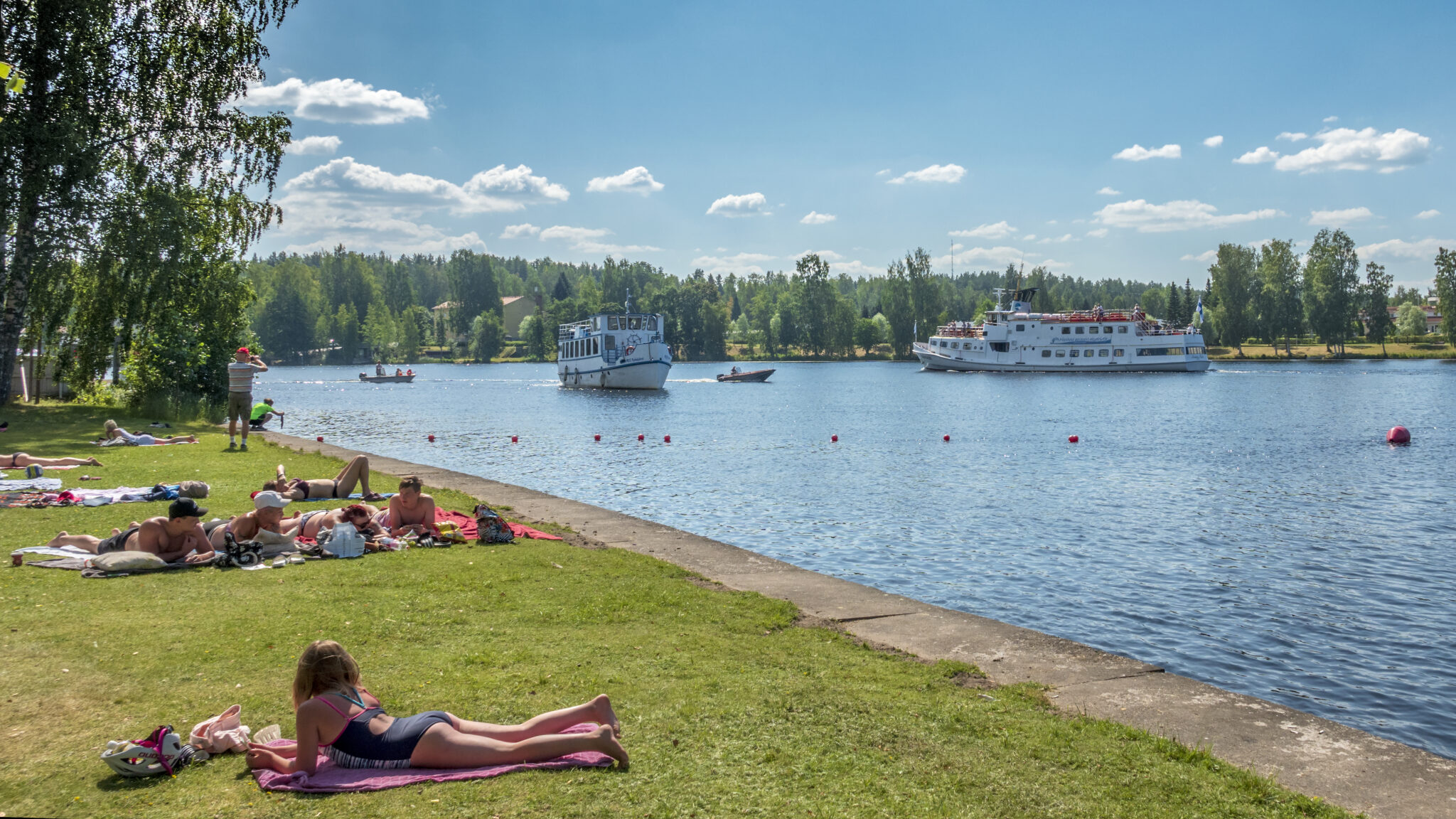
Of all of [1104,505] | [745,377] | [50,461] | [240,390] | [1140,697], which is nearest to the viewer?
[1140,697]

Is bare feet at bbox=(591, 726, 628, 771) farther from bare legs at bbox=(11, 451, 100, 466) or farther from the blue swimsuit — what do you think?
bare legs at bbox=(11, 451, 100, 466)

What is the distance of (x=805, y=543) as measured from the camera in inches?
689

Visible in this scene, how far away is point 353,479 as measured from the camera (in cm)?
1569

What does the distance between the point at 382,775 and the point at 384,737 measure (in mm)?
232

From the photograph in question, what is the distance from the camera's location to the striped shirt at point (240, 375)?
21.9 metres

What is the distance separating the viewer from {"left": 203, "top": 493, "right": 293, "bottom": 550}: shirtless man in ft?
35.5

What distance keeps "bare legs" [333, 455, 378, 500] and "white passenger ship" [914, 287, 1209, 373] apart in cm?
9488

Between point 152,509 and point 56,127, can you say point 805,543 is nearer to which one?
point 152,509

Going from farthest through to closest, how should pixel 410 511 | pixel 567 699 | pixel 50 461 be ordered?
1. pixel 50 461
2. pixel 410 511
3. pixel 567 699

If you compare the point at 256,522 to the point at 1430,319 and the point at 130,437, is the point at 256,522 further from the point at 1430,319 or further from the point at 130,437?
the point at 1430,319

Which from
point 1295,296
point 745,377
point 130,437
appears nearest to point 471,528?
point 130,437

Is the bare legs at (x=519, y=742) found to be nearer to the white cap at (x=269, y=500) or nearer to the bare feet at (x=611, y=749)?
the bare feet at (x=611, y=749)

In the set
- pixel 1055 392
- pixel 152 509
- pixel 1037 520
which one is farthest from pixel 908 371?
pixel 152 509

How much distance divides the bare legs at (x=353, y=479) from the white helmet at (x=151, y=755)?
10765mm
